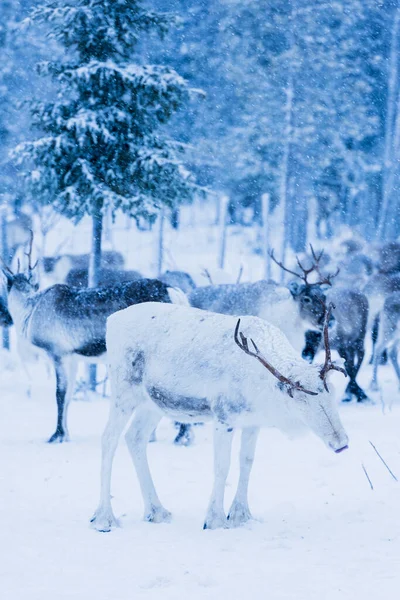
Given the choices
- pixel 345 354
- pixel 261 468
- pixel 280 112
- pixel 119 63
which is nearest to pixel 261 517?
pixel 261 468

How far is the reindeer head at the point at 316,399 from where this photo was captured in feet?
14.4

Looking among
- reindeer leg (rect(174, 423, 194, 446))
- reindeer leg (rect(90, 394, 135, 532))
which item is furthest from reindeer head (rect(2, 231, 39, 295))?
reindeer leg (rect(90, 394, 135, 532))

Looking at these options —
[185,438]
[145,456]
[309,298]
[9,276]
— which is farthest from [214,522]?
[9,276]

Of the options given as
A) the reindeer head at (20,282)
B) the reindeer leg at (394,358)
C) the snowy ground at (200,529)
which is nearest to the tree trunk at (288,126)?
the reindeer leg at (394,358)

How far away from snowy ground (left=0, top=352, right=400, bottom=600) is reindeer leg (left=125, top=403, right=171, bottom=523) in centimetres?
10

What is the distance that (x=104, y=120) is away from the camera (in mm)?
10328

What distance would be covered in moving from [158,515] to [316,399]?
1420mm

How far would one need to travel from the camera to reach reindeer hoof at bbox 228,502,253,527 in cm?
498

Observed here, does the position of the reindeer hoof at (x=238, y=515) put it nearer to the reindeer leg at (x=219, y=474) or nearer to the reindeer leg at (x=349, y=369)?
the reindeer leg at (x=219, y=474)

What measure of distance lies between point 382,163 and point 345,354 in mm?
17204

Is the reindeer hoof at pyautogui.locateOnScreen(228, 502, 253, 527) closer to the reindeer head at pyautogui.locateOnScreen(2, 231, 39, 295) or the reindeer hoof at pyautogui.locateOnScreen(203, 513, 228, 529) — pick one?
the reindeer hoof at pyautogui.locateOnScreen(203, 513, 228, 529)

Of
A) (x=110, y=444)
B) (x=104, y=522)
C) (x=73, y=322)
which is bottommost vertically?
(x=104, y=522)

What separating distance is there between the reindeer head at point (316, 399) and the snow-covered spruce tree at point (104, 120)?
6.07 meters

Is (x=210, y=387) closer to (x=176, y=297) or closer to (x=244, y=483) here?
(x=244, y=483)
